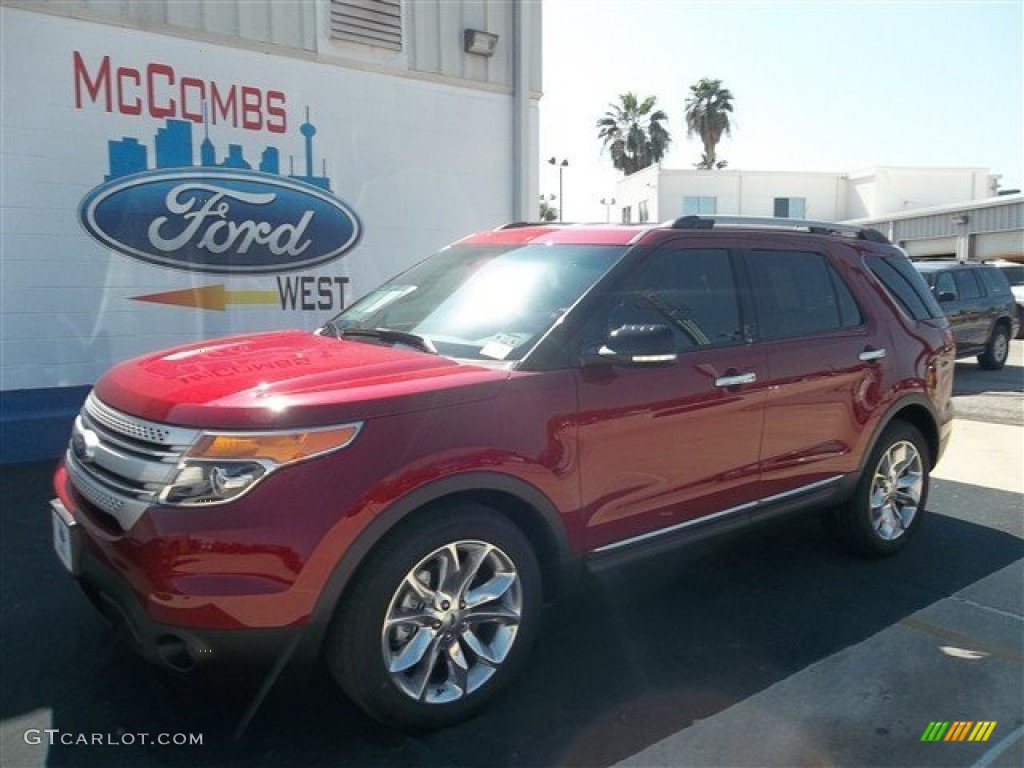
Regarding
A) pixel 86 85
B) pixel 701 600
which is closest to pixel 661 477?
pixel 701 600

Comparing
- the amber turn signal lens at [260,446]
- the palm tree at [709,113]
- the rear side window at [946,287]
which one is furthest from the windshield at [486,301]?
the palm tree at [709,113]

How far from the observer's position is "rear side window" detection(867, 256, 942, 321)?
187 inches

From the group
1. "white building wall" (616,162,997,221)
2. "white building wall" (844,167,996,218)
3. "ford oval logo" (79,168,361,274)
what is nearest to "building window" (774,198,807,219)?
"white building wall" (616,162,997,221)

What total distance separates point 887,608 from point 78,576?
11.5 ft

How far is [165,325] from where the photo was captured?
23.5 feet

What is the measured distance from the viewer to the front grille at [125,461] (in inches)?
99.8

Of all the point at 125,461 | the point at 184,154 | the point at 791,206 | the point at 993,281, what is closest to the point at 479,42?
the point at 184,154

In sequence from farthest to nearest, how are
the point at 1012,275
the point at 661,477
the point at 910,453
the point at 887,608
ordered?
the point at 1012,275, the point at 910,453, the point at 887,608, the point at 661,477

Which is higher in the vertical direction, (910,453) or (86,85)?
(86,85)

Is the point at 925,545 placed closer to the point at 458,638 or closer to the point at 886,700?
the point at 886,700

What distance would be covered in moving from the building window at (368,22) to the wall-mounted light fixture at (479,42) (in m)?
0.78

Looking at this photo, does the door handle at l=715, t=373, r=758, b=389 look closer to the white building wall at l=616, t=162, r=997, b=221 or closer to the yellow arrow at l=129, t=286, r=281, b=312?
the yellow arrow at l=129, t=286, r=281, b=312

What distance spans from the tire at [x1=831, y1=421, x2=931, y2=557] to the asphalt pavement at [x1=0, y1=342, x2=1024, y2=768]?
146mm

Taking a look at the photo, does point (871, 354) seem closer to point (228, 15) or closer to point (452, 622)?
point (452, 622)
